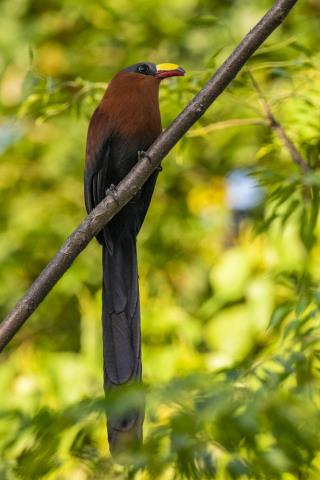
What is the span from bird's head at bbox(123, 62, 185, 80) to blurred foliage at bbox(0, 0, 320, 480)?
8 cm

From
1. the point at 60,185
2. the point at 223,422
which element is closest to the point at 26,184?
the point at 60,185

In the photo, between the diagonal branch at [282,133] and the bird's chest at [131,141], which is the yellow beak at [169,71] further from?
the diagonal branch at [282,133]

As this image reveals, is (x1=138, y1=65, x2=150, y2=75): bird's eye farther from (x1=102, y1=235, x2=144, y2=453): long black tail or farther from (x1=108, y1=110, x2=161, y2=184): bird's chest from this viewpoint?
(x1=102, y1=235, x2=144, y2=453): long black tail

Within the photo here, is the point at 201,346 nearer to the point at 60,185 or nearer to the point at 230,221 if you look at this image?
the point at 230,221

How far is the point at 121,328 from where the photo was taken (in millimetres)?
2662

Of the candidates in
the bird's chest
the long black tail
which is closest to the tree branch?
the long black tail

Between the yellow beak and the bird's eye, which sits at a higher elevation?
the yellow beak

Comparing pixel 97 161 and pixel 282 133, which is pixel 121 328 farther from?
pixel 282 133

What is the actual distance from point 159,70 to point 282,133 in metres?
0.58

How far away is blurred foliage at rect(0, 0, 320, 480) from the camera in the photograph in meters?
1.74

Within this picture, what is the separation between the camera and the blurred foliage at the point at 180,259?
174cm

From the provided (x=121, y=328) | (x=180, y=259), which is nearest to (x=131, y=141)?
(x=121, y=328)

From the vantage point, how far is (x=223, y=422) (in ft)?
5.51

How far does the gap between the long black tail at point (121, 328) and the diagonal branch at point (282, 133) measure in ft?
2.27
